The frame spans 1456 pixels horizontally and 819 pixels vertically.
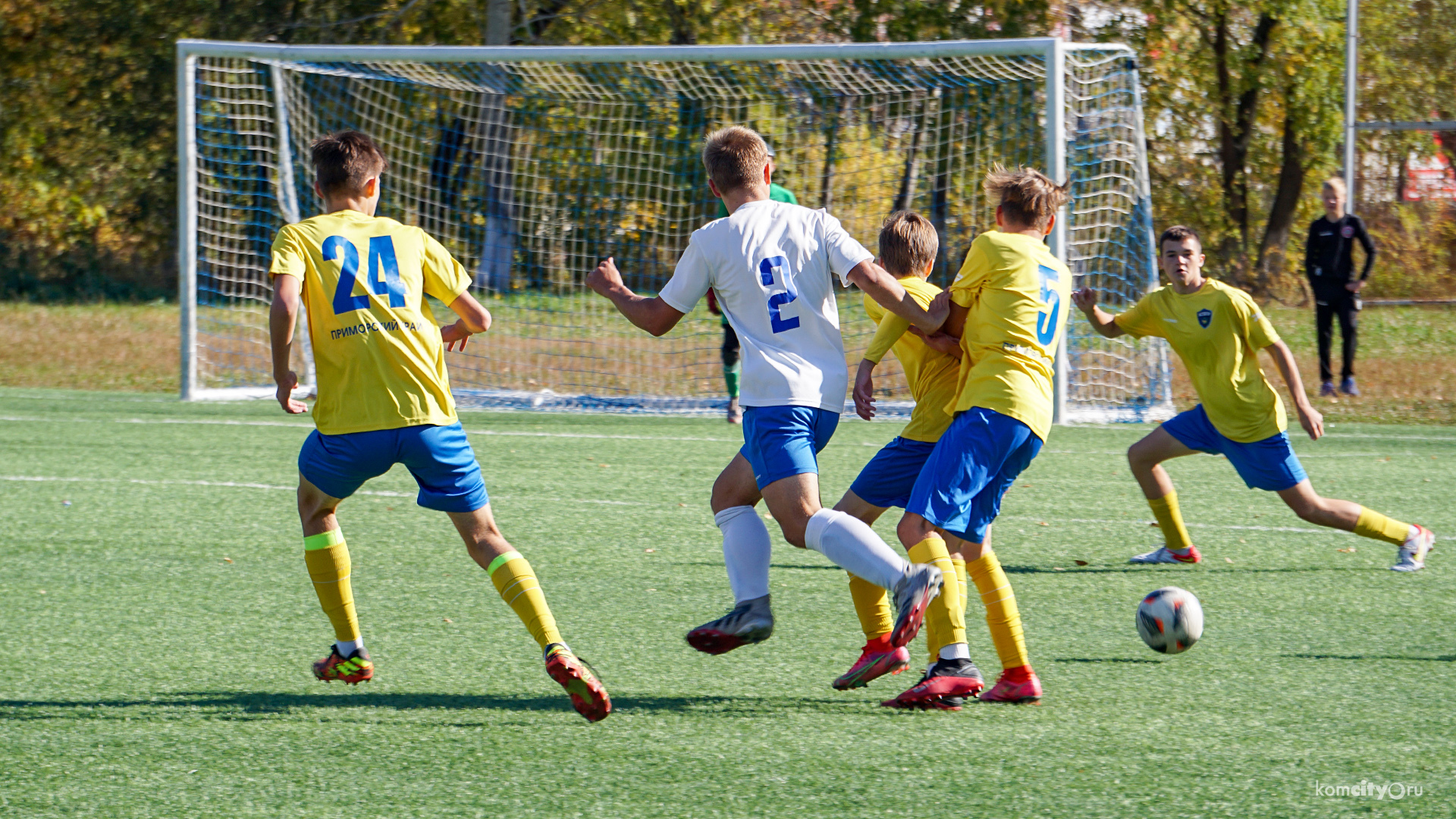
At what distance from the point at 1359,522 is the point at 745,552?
317cm

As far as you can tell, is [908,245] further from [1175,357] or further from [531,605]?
[1175,357]

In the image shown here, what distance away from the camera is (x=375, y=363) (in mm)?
3994

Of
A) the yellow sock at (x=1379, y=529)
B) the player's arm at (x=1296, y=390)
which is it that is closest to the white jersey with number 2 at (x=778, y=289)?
the player's arm at (x=1296, y=390)

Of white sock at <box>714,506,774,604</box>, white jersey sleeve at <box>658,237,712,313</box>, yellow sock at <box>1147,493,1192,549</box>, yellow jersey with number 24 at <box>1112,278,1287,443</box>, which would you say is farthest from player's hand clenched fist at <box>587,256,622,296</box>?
yellow sock at <box>1147,493,1192,549</box>

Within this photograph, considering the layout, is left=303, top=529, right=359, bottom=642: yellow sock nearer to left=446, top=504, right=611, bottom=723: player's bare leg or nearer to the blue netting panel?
left=446, top=504, right=611, bottom=723: player's bare leg

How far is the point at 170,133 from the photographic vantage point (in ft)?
82.5

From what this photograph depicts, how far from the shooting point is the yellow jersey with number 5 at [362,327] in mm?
3990

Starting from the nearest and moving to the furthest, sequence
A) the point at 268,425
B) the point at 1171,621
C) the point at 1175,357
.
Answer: the point at 1171,621
the point at 268,425
the point at 1175,357

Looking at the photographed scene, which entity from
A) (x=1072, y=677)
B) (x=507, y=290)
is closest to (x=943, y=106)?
(x=507, y=290)

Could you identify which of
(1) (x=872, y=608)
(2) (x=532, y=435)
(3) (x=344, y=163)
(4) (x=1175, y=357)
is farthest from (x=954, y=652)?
(4) (x=1175, y=357)

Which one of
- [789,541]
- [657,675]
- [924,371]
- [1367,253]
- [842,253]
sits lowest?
[657,675]

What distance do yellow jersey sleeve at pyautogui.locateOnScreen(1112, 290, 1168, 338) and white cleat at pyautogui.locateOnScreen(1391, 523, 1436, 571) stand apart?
1383mm

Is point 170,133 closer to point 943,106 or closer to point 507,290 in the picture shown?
point 507,290

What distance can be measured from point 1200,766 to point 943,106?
1015cm
